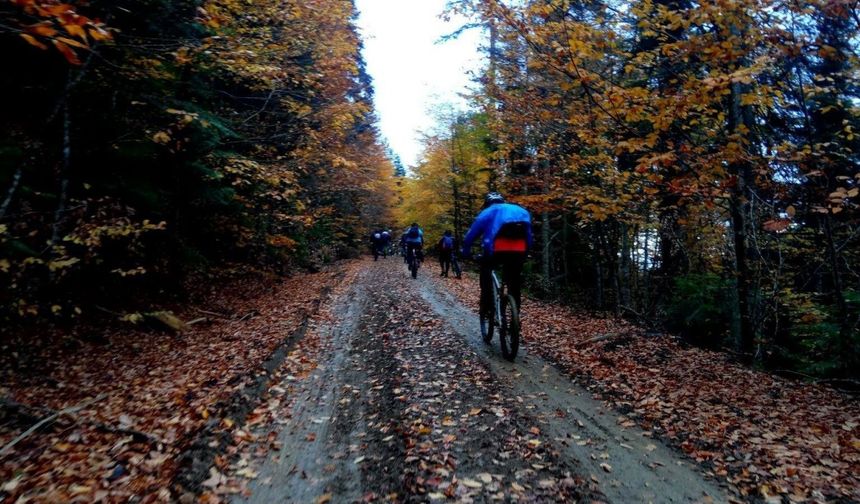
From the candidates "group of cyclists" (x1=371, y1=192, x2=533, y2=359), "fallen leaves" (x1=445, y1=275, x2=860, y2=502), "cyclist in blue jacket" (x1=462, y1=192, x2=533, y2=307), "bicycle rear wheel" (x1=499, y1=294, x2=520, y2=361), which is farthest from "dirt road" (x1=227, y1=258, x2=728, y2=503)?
"cyclist in blue jacket" (x1=462, y1=192, x2=533, y2=307)

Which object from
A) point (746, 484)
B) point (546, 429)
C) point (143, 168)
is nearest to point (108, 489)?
point (546, 429)

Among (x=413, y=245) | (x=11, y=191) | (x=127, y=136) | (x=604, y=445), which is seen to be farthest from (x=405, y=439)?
(x=413, y=245)

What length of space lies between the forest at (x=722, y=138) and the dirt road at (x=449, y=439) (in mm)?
3013

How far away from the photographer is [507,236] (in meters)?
6.97

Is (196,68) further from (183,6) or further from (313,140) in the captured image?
(313,140)

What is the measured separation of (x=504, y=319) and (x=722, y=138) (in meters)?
4.06

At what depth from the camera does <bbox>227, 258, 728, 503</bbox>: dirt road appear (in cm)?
360

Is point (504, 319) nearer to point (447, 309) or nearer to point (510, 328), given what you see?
point (510, 328)

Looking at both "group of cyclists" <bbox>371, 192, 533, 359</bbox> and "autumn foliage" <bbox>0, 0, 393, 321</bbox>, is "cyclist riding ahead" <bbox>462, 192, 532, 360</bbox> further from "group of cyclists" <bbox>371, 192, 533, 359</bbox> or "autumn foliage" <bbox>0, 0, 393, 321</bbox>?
"autumn foliage" <bbox>0, 0, 393, 321</bbox>

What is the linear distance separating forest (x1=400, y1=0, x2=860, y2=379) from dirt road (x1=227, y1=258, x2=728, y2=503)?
3.01m

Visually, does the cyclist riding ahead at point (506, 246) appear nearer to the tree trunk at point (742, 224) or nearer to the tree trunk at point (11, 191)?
the tree trunk at point (742, 224)

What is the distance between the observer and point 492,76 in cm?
1186

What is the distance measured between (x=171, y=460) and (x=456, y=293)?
35.4ft

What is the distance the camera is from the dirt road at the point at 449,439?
360cm
